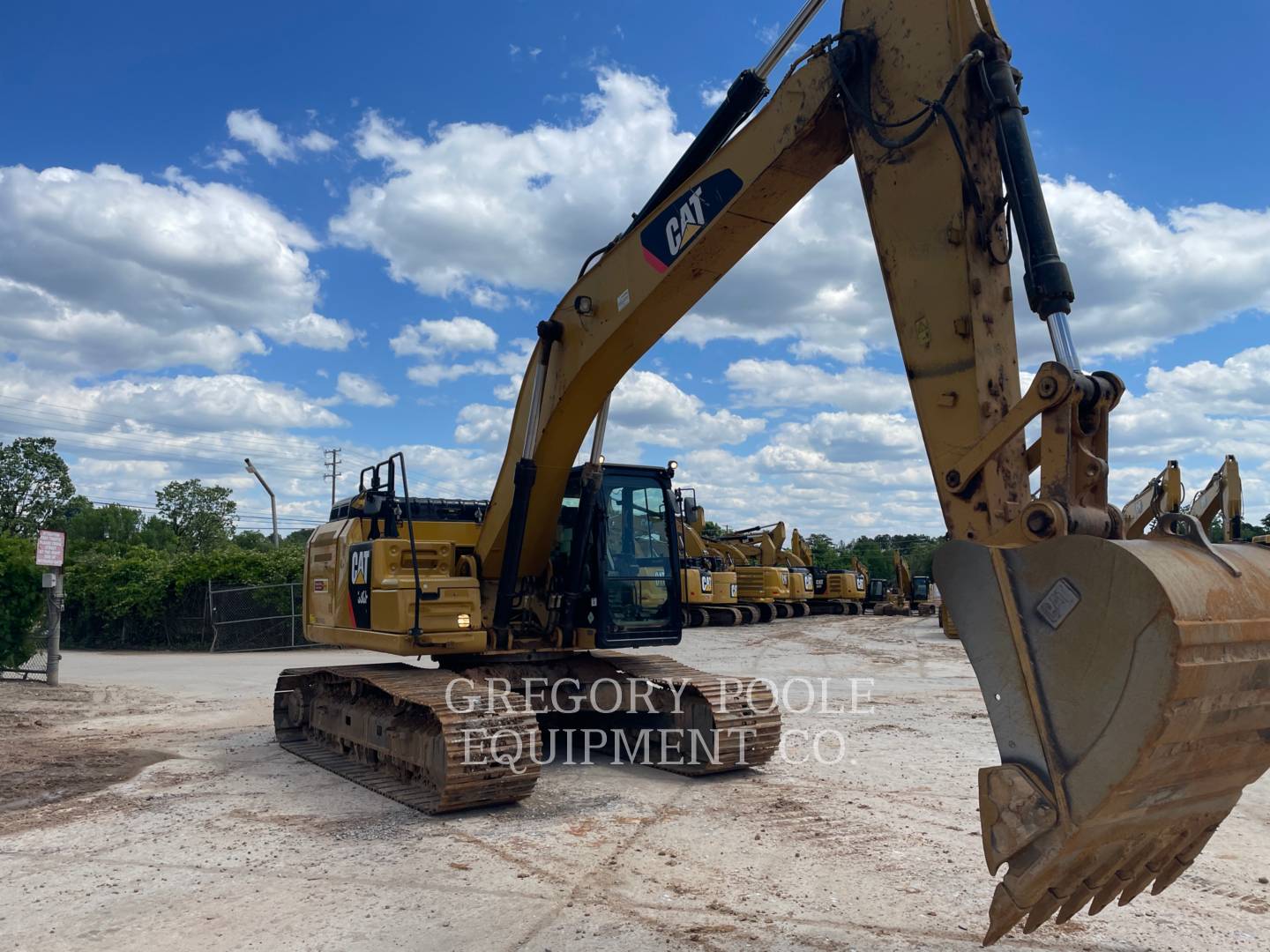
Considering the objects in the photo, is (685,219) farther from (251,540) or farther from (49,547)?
(251,540)

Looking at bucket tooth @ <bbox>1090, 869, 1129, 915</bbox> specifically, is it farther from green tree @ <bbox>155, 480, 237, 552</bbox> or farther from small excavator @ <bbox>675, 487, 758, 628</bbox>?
green tree @ <bbox>155, 480, 237, 552</bbox>

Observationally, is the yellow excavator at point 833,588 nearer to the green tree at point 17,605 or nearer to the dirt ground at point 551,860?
the green tree at point 17,605

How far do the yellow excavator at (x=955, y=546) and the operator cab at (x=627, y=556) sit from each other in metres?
0.04

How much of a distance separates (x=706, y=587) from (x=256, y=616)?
11.8 metres

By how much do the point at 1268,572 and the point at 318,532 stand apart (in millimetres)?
8345

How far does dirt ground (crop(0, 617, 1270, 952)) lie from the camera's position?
4.63 meters

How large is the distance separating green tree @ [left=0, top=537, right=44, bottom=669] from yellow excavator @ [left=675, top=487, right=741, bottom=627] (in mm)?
14953

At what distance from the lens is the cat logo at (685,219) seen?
5.88 m

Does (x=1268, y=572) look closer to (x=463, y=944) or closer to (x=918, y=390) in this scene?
(x=918, y=390)

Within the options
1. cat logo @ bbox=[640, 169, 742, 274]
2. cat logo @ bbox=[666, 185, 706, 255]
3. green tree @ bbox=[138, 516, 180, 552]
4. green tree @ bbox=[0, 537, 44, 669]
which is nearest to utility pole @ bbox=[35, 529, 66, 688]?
green tree @ bbox=[0, 537, 44, 669]

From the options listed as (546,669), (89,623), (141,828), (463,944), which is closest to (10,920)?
(141,828)

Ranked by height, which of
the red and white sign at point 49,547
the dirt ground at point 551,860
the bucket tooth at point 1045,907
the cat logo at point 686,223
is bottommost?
the dirt ground at point 551,860

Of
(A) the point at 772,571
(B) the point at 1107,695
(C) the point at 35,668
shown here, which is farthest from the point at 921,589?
(B) the point at 1107,695

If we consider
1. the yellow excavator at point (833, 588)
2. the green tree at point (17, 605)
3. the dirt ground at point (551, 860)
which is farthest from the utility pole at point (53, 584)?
the yellow excavator at point (833, 588)
